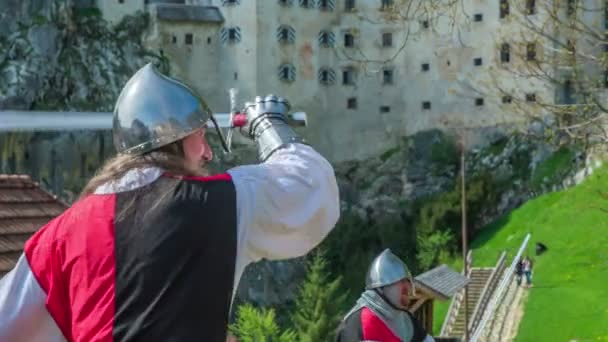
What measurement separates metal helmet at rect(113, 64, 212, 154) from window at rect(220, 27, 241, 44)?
51.8m

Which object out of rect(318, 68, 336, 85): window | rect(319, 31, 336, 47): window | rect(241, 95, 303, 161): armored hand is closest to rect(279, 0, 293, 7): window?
rect(319, 31, 336, 47): window

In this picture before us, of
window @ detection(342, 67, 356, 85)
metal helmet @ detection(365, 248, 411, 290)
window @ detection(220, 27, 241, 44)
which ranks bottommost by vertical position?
window @ detection(342, 67, 356, 85)

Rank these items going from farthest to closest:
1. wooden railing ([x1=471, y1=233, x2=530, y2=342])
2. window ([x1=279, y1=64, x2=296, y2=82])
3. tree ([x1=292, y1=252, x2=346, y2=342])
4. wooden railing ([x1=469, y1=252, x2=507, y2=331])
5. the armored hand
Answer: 1. window ([x1=279, y1=64, x2=296, y2=82])
2. tree ([x1=292, y1=252, x2=346, y2=342])
3. wooden railing ([x1=469, y1=252, x2=507, y2=331])
4. wooden railing ([x1=471, y1=233, x2=530, y2=342])
5. the armored hand

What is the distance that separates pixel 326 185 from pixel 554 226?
37611mm

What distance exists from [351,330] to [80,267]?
15.1 ft

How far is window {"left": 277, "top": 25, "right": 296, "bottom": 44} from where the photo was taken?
5526cm

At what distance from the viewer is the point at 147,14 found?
5469cm

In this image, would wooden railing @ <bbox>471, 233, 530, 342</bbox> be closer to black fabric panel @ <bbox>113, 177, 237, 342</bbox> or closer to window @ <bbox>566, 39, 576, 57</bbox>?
window @ <bbox>566, 39, 576, 57</bbox>

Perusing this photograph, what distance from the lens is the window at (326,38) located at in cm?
5634

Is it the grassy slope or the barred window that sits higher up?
the barred window

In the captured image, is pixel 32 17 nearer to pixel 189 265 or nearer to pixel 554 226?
pixel 554 226

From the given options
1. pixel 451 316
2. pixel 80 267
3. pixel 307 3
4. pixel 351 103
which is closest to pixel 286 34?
pixel 307 3

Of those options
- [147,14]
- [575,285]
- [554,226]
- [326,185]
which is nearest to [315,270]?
[554,226]

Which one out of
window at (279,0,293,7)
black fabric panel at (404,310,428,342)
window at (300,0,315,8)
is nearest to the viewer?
black fabric panel at (404,310,428,342)
